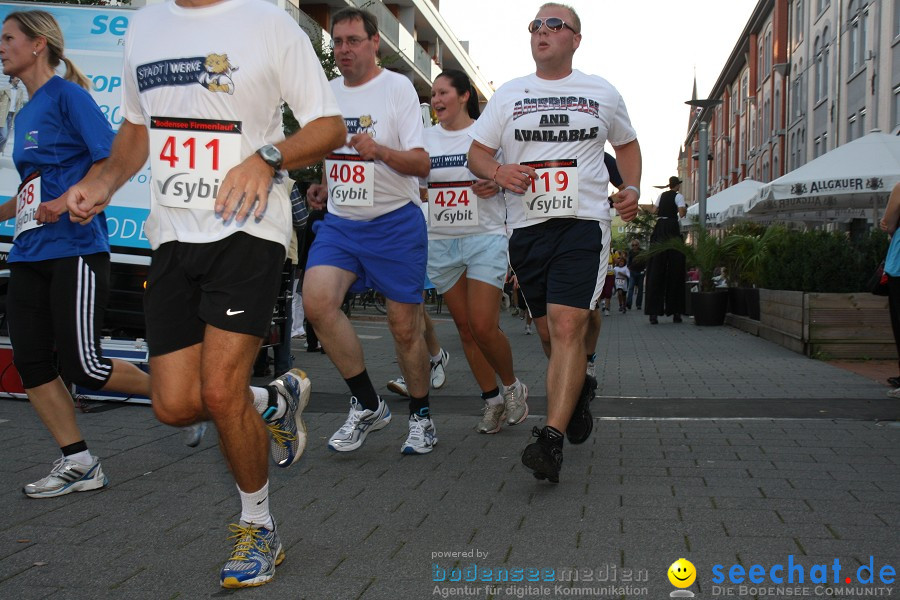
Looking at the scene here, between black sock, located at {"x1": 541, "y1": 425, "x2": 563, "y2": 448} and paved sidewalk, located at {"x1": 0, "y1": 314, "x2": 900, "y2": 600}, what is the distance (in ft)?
0.80

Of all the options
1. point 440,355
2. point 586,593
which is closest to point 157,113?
point 586,593

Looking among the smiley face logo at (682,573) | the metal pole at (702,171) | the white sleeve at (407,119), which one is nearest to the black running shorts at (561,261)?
the white sleeve at (407,119)

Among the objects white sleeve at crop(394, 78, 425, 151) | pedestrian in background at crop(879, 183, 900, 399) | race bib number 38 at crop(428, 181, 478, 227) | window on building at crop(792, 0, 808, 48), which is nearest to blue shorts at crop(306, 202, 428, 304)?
white sleeve at crop(394, 78, 425, 151)

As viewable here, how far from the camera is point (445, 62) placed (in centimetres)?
5500

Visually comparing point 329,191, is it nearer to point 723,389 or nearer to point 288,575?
point 288,575

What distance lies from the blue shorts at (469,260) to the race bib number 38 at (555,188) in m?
1.19

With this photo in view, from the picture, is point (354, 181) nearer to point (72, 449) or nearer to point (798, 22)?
point (72, 449)

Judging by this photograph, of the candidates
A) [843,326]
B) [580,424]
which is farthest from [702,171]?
[580,424]

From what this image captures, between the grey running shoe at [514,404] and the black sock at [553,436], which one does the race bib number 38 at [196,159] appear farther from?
the grey running shoe at [514,404]

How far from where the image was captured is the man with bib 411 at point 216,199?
3236 millimetres

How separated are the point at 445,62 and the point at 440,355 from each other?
4823 centimetres

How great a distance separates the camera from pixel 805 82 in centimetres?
4119

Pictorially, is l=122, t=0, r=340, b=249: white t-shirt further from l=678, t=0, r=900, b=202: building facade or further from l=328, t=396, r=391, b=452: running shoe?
l=678, t=0, r=900, b=202: building facade

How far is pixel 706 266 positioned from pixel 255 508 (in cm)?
1628
